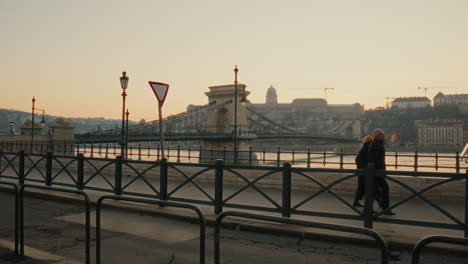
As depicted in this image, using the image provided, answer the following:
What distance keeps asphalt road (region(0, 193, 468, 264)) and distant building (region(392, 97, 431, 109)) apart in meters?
196

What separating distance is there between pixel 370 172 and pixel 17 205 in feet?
16.2

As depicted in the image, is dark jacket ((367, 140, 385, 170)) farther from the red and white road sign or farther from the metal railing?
the red and white road sign

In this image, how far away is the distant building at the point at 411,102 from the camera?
623ft

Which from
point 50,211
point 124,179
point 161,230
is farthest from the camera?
point 124,179

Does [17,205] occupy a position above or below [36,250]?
above

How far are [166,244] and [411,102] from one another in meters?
204

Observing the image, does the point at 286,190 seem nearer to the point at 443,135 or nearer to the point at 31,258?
the point at 31,258

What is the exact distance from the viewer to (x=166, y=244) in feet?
19.6

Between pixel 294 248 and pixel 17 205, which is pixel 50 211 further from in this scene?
pixel 294 248

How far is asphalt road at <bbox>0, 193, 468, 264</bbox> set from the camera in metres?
5.30

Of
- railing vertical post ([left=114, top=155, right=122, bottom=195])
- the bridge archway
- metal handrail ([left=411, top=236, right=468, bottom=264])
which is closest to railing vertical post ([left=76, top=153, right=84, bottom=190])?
railing vertical post ([left=114, top=155, right=122, bottom=195])

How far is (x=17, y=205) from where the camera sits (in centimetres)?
543

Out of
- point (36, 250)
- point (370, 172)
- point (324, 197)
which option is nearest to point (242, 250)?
point (370, 172)

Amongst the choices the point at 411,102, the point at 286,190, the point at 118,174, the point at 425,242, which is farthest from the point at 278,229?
the point at 411,102
